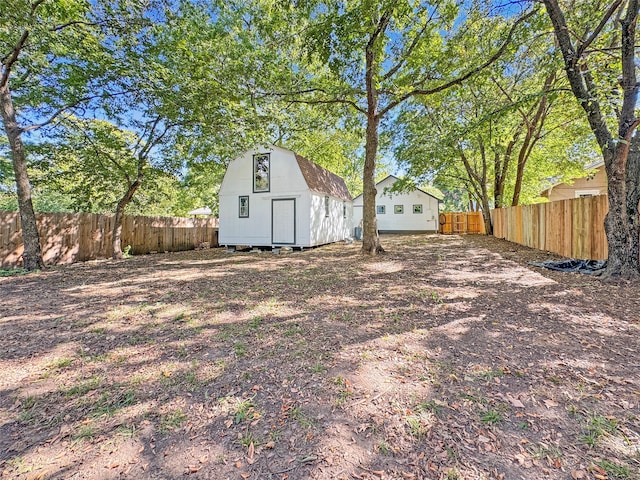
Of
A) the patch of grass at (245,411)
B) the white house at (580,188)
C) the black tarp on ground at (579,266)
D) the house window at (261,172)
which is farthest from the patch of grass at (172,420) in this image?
the white house at (580,188)

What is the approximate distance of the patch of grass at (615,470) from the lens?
148cm

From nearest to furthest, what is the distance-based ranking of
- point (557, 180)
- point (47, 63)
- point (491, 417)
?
point (491, 417) < point (47, 63) < point (557, 180)

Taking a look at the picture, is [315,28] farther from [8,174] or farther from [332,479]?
[8,174]

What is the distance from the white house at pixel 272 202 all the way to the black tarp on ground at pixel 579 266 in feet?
26.5

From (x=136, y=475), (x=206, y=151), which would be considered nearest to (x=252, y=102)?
(x=206, y=151)

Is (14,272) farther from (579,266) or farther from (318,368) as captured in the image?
(579,266)

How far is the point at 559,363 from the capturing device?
258 centimetres

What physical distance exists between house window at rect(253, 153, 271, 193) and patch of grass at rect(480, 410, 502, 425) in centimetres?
1179

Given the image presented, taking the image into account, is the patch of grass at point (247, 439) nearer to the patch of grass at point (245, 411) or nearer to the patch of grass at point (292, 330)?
the patch of grass at point (245, 411)

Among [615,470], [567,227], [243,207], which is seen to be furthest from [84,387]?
[243,207]

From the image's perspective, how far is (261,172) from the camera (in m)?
12.9

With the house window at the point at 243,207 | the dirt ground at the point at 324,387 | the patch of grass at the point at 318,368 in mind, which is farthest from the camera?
the house window at the point at 243,207

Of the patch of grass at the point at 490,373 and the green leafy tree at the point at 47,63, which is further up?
the green leafy tree at the point at 47,63

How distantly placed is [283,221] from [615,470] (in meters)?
11.7
